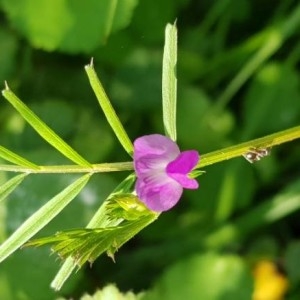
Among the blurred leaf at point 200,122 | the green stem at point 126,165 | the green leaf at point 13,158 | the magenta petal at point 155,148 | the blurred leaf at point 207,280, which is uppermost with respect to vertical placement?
the blurred leaf at point 200,122

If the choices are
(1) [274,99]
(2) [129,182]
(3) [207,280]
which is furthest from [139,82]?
(2) [129,182]

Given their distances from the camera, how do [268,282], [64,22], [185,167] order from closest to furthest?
[185,167] < [64,22] < [268,282]

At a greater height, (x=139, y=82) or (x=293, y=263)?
(x=139, y=82)

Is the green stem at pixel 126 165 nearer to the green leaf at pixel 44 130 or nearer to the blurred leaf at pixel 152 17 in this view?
the green leaf at pixel 44 130

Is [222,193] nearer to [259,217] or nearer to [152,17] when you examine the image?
[259,217]

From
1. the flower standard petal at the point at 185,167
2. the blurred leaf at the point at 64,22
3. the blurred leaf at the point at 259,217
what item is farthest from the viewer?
the blurred leaf at the point at 259,217

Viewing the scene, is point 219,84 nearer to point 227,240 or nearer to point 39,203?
point 227,240

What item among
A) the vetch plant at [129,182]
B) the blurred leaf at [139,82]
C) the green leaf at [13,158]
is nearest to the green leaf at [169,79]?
the vetch plant at [129,182]
